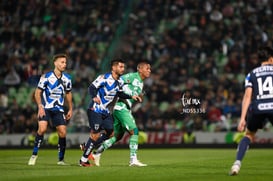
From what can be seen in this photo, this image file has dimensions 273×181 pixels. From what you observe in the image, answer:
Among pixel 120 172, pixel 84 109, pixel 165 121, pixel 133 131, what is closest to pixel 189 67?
pixel 165 121

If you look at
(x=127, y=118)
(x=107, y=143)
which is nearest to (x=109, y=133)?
(x=107, y=143)

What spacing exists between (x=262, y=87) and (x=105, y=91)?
15.1 ft

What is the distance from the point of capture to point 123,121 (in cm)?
1570

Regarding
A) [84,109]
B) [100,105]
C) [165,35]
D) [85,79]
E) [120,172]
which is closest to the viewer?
[120,172]

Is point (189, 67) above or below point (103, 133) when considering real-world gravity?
above

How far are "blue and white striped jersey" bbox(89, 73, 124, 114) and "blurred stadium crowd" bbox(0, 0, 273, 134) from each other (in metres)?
10.8

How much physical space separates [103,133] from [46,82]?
5.68 ft

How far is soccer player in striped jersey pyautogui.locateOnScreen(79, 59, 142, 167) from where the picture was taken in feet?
49.1

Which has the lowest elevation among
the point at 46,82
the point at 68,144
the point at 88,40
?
the point at 68,144

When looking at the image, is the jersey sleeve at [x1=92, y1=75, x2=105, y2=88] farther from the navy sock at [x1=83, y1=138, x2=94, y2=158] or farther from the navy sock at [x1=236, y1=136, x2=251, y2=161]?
the navy sock at [x1=236, y1=136, x2=251, y2=161]

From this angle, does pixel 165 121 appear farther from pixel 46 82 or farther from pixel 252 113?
pixel 252 113

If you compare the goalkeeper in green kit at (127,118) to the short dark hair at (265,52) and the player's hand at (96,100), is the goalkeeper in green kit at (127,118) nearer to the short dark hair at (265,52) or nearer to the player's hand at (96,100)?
the player's hand at (96,100)

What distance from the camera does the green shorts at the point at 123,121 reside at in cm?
1559

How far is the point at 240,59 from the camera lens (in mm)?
28859
